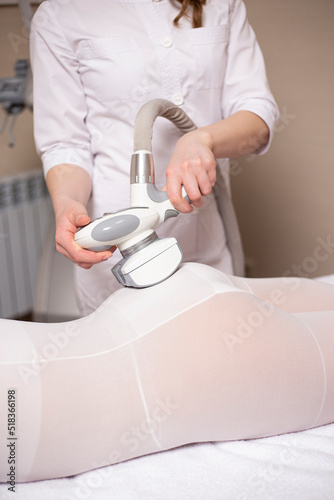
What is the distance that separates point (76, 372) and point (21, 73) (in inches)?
49.0

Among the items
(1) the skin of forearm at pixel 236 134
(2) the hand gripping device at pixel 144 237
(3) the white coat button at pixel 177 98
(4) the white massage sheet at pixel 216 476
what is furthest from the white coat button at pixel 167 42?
(4) the white massage sheet at pixel 216 476

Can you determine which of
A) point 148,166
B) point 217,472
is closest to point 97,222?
point 148,166

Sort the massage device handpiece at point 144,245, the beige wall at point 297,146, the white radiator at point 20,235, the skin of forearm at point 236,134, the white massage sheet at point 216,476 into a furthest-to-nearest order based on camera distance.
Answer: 1. the white radiator at point 20,235
2. the beige wall at point 297,146
3. the skin of forearm at point 236,134
4. the massage device handpiece at point 144,245
5. the white massage sheet at point 216,476

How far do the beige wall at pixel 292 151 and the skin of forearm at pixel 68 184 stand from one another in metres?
1.06

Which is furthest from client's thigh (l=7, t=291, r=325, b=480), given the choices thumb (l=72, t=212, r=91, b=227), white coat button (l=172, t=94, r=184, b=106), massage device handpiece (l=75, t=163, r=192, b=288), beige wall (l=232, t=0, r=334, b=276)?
beige wall (l=232, t=0, r=334, b=276)

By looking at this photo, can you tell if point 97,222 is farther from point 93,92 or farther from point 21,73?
point 21,73

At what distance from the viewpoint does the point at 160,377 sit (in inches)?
28.3

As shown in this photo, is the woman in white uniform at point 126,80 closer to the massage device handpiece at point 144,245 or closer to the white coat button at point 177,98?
the white coat button at point 177,98

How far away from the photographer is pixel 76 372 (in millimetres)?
707

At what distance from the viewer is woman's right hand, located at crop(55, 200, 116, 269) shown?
2.77 ft

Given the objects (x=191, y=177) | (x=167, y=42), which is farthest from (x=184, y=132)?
(x=191, y=177)

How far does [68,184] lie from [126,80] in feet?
0.93

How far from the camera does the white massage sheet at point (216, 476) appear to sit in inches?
26.2

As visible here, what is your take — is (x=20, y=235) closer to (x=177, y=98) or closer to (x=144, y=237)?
(x=177, y=98)
